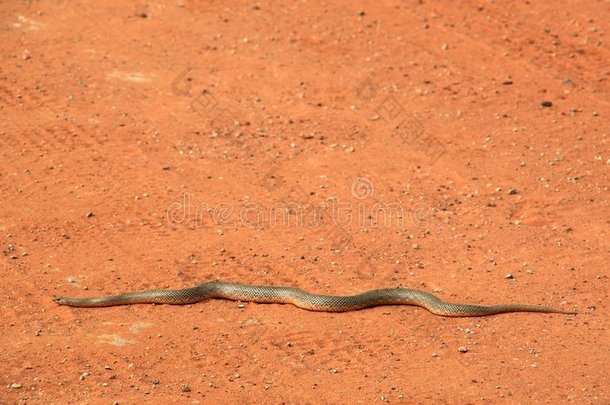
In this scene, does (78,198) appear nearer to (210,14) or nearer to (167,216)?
(167,216)

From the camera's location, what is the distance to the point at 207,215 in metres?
12.4

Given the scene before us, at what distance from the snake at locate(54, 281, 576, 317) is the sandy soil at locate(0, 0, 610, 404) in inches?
3.7

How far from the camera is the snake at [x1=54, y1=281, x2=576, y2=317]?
34.8ft

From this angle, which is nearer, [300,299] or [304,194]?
[300,299]

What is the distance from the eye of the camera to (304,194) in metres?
Answer: 12.8

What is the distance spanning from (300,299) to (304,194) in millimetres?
2297

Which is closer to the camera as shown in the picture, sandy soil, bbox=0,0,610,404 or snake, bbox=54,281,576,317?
sandy soil, bbox=0,0,610,404

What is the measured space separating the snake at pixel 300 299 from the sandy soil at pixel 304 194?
0.09 metres

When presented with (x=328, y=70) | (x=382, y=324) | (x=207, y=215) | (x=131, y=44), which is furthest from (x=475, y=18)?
(x=382, y=324)

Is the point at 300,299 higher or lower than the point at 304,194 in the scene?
higher

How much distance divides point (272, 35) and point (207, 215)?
16.6ft

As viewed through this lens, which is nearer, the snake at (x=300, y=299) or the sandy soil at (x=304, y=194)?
the sandy soil at (x=304, y=194)

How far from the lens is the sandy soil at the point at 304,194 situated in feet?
32.2

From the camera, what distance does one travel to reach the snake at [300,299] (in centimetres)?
1060
